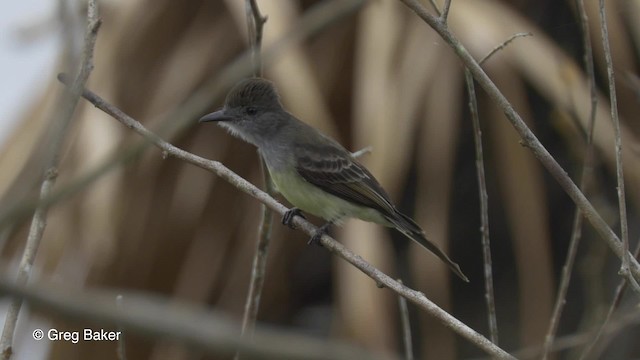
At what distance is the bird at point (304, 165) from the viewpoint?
3.12 meters

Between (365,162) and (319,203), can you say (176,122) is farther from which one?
(365,162)

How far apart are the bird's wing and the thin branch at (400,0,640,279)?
1.16 metres

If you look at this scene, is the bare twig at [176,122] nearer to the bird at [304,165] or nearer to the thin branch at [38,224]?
the thin branch at [38,224]

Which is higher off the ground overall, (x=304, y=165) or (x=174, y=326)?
(x=304, y=165)

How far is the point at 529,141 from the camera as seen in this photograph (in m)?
1.93

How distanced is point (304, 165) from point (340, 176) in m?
0.14

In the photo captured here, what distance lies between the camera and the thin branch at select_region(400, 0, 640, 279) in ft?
6.04

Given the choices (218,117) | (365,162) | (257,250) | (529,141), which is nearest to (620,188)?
(529,141)

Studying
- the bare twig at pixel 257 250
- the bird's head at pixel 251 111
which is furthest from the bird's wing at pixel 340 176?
Result: the bare twig at pixel 257 250

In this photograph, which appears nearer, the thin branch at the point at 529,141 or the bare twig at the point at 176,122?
the bare twig at the point at 176,122

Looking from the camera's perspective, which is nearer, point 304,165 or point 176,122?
point 176,122

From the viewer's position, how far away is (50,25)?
150 inches

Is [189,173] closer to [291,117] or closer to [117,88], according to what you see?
[117,88]

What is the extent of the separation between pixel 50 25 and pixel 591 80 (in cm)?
258
